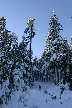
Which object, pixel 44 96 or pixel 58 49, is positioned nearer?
pixel 44 96

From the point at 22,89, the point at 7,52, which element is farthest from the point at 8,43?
the point at 22,89

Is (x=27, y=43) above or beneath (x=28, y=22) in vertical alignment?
beneath

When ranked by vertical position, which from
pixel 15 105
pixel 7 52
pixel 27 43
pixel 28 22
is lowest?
pixel 15 105

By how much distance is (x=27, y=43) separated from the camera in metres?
45.2

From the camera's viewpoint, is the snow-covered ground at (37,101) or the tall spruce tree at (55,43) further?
the tall spruce tree at (55,43)

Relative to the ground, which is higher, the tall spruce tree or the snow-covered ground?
the tall spruce tree

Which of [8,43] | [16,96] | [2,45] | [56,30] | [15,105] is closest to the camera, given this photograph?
[15,105]

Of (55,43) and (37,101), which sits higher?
(55,43)

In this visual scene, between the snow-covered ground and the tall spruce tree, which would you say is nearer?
the snow-covered ground

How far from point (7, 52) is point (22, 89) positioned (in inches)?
540

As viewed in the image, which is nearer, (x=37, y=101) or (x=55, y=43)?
(x=37, y=101)

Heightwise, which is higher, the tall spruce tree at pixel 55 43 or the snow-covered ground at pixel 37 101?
the tall spruce tree at pixel 55 43

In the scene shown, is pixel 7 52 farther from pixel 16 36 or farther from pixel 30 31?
pixel 30 31

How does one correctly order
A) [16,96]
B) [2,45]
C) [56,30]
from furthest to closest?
[56,30] → [2,45] → [16,96]
